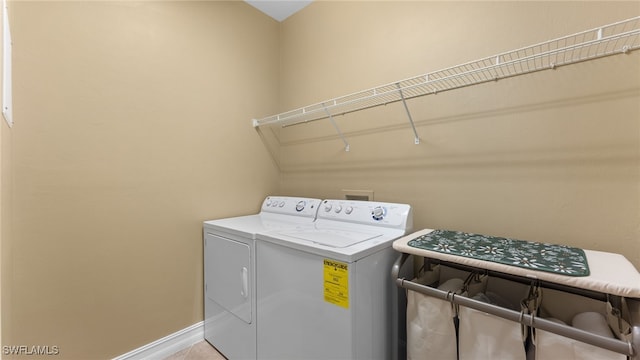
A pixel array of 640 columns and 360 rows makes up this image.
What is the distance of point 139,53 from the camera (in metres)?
1.65

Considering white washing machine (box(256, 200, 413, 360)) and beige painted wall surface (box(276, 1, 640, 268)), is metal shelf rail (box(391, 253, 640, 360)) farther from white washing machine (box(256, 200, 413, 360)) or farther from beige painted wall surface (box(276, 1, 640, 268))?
beige painted wall surface (box(276, 1, 640, 268))

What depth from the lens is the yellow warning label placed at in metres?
1.11

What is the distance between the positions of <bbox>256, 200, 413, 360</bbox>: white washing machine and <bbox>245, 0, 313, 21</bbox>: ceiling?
192 cm

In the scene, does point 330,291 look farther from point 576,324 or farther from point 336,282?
point 576,324

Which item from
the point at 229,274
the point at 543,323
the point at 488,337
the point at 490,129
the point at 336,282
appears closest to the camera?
the point at 543,323

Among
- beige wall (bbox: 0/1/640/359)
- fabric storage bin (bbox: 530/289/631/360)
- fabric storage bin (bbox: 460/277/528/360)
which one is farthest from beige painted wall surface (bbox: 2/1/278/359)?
fabric storage bin (bbox: 530/289/631/360)

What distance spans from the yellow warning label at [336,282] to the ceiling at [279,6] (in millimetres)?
2209

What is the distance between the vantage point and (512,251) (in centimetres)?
108

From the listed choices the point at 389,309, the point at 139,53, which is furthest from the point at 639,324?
the point at 139,53

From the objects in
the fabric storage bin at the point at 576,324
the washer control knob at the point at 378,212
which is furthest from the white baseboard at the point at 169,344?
the fabric storage bin at the point at 576,324

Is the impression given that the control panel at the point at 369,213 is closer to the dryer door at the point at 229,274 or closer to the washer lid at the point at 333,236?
the washer lid at the point at 333,236

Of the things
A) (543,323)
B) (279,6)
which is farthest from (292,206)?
(279,6)

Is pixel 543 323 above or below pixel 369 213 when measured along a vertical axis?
below

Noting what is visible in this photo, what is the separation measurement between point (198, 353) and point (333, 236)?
A: 1297mm
